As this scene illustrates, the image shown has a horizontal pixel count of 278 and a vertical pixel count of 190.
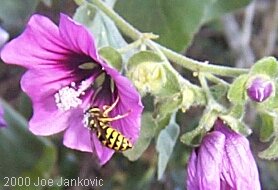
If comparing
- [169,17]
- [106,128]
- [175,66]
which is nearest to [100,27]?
[169,17]

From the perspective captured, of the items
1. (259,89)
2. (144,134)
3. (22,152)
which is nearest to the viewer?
(259,89)

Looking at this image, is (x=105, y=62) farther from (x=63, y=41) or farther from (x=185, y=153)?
(x=185, y=153)

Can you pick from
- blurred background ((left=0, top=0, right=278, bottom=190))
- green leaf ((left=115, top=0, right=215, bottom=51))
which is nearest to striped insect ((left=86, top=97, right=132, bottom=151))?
blurred background ((left=0, top=0, right=278, bottom=190))

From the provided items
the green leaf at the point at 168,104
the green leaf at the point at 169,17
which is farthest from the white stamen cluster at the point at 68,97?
the green leaf at the point at 169,17

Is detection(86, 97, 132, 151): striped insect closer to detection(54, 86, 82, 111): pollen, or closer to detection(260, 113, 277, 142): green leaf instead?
detection(54, 86, 82, 111): pollen

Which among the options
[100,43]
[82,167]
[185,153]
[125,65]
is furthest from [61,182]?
[125,65]

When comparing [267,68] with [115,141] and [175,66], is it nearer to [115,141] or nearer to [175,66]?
[115,141]
